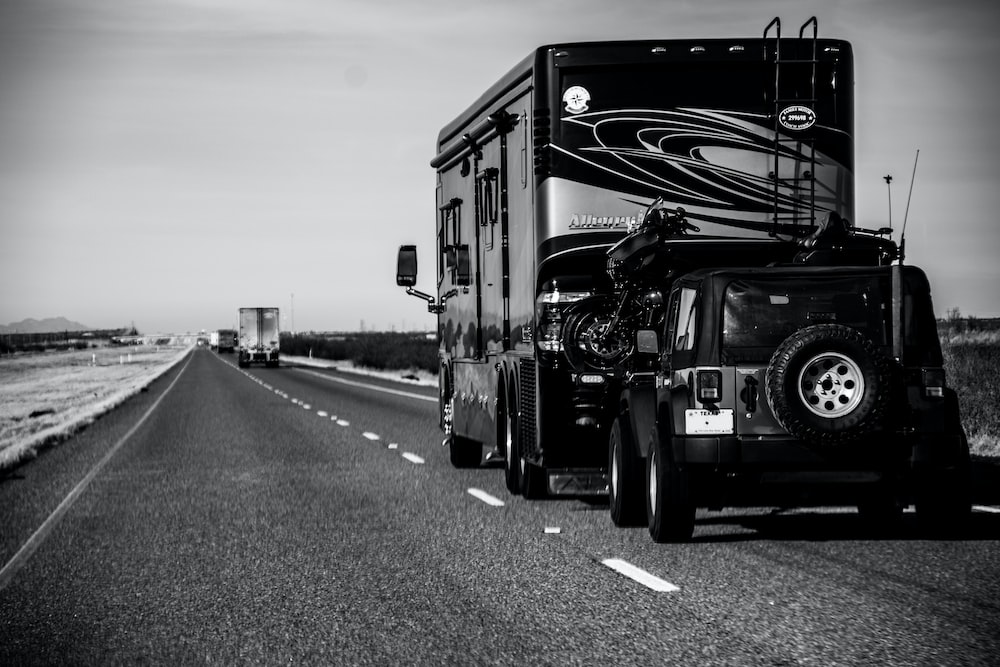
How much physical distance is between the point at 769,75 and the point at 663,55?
873 mm

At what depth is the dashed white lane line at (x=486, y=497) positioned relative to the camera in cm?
1207

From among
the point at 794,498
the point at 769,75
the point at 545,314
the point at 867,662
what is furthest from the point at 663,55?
the point at 867,662

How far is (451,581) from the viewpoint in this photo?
26.4ft

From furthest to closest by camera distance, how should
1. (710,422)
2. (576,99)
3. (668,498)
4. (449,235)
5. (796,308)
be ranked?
(449,235) < (576,99) < (668,498) < (796,308) < (710,422)

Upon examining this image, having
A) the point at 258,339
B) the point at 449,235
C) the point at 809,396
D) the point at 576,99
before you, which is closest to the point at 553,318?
the point at 576,99

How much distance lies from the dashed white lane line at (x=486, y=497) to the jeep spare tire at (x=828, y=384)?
4.15m

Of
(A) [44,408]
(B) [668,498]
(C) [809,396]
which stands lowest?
(A) [44,408]

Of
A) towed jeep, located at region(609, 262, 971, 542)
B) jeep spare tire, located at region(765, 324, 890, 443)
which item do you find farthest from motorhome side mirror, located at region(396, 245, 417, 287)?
jeep spare tire, located at region(765, 324, 890, 443)

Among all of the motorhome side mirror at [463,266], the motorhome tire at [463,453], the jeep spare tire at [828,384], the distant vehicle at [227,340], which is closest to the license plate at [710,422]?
the jeep spare tire at [828,384]

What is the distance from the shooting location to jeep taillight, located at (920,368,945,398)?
336 inches

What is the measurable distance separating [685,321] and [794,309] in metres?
0.82

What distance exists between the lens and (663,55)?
36.0 feet

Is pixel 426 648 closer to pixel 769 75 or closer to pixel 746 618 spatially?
pixel 746 618

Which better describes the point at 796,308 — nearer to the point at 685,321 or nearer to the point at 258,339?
the point at 685,321
